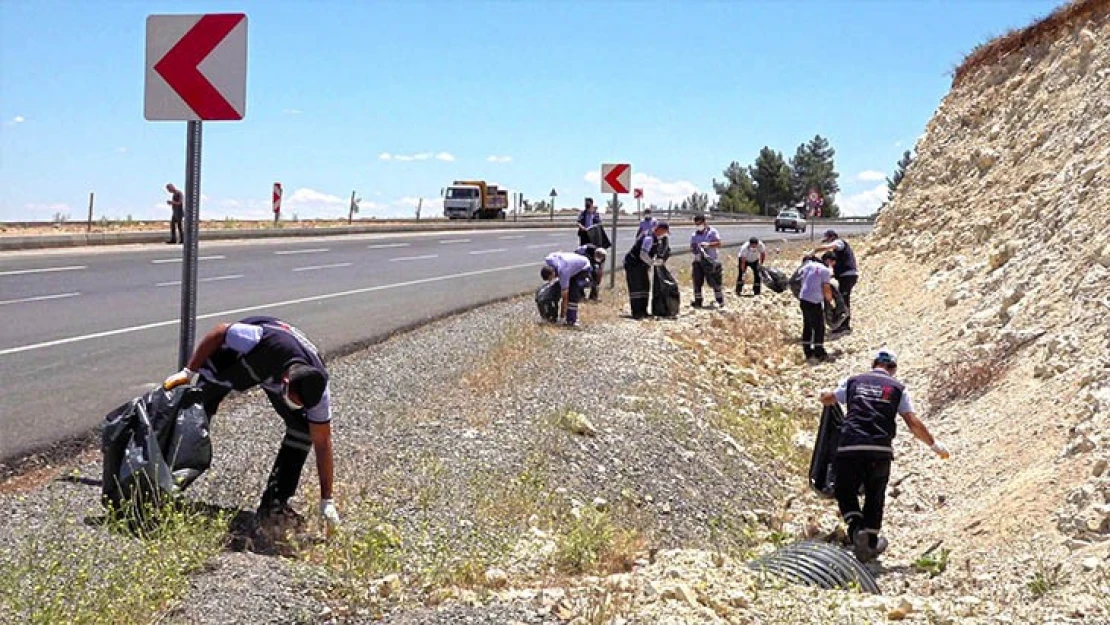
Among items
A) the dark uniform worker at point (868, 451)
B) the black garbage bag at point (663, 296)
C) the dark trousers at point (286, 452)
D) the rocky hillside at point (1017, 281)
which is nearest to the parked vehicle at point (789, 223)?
the rocky hillside at point (1017, 281)

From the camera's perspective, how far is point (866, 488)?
332 inches

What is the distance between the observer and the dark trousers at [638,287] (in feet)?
55.7

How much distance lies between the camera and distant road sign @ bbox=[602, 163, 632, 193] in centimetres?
1947

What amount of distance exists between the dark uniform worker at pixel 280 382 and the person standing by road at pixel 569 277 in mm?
8222

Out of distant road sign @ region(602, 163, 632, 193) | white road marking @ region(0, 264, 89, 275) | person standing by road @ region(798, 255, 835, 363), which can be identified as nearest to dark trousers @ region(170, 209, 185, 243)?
white road marking @ region(0, 264, 89, 275)

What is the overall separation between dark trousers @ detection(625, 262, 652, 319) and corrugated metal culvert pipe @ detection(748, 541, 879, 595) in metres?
10.0

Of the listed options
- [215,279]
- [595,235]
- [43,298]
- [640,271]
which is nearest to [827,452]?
[640,271]

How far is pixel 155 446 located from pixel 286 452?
0.72 meters

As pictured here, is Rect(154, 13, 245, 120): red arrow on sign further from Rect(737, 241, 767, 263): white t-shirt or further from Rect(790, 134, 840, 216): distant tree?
Rect(790, 134, 840, 216): distant tree

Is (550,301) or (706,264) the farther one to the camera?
(706,264)

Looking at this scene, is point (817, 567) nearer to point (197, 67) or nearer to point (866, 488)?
point (866, 488)

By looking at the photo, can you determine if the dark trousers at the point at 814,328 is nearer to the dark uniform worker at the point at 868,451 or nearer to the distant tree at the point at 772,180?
the dark uniform worker at the point at 868,451

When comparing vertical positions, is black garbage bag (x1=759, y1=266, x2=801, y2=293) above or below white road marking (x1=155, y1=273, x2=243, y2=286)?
above

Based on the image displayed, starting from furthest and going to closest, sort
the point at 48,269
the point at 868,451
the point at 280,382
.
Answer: the point at 48,269 → the point at 868,451 → the point at 280,382
